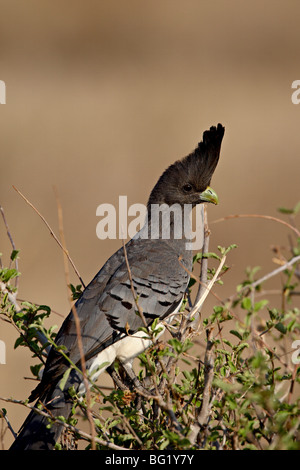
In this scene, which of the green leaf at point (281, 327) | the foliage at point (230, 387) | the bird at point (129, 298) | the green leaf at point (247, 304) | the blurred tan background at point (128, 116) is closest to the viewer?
the green leaf at point (247, 304)

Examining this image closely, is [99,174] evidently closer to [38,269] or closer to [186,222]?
[38,269]

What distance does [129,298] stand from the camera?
13.2ft

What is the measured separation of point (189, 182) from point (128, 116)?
8.24 m

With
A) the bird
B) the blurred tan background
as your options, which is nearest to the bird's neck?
the bird

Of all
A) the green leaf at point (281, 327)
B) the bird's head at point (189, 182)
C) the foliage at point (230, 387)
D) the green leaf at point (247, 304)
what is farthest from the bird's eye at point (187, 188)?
the green leaf at point (247, 304)

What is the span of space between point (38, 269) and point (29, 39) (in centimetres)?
752

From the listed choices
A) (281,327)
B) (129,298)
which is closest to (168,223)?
(129,298)

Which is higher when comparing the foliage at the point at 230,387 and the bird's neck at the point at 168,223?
the bird's neck at the point at 168,223

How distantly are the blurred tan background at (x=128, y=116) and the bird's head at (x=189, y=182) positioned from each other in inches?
155

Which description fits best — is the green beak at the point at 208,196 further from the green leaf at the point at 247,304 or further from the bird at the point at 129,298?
the green leaf at the point at 247,304

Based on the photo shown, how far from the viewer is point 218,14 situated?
15.4 meters

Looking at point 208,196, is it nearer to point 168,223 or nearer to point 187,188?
point 187,188

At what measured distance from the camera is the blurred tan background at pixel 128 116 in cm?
1025

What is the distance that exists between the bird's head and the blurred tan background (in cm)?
394
